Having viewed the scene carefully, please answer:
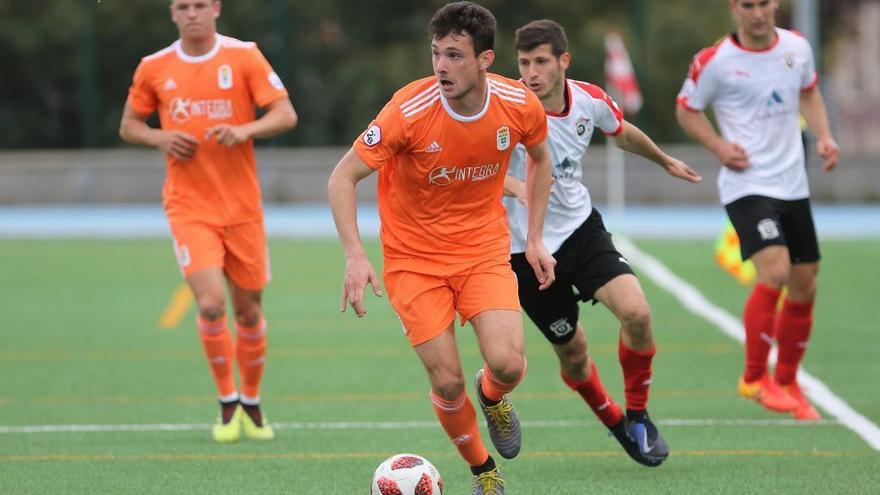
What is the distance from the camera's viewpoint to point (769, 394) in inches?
350

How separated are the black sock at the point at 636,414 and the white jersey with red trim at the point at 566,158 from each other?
877 mm

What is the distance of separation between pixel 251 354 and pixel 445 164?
2642 millimetres

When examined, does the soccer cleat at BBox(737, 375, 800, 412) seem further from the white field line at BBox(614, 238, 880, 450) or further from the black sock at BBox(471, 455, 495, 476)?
the black sock at BBox(471, 455, 495, 476)

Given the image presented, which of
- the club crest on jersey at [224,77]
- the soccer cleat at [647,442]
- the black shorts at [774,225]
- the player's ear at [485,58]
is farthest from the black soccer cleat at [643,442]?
the club crest on jersey at [224,77]

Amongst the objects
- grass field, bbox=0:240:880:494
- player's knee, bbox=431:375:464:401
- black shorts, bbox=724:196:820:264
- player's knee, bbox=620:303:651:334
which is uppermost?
player's knee, bbox=431:375:464:401

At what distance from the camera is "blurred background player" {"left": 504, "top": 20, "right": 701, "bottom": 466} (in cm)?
735

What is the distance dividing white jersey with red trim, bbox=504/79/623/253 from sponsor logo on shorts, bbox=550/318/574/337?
36 cm

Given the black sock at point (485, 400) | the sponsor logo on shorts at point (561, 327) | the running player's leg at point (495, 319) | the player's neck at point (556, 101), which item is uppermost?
the player's neck at point (556, 101)

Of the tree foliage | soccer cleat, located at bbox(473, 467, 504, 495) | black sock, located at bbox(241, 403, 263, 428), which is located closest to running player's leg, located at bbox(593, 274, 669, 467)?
soccer cleat, located at bbox(473, 467, 504, 495)

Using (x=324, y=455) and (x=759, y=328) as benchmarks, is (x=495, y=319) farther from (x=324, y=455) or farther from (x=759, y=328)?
(x=759, y=328)

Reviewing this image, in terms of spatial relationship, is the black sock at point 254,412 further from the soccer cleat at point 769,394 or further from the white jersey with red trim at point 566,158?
the soccer cleat at point 769,394

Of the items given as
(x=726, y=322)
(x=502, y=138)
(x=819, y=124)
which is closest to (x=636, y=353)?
(x=502, y=138)

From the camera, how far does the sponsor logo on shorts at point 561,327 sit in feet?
24.6

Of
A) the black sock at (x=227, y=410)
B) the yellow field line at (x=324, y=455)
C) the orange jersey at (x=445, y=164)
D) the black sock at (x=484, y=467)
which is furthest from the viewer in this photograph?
the black sock at (x=227, y=410)
